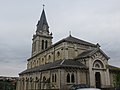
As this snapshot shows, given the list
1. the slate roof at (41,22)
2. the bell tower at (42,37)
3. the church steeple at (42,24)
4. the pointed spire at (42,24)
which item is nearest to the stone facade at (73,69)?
the bell tower at (42,37)

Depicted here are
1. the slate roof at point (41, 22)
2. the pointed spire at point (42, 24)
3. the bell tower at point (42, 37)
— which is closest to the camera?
the bell tower at point (42, 37)

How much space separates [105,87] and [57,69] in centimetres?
1160

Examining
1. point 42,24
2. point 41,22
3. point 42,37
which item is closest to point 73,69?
point 42,37

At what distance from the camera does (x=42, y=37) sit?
210ft

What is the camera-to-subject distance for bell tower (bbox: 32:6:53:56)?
63.3 metres

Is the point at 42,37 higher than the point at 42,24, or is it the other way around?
the point at 42,24

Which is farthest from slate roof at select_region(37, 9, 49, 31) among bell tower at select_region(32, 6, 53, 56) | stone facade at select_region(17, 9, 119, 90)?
stone facade at select_region(17, 9, 119, 90)

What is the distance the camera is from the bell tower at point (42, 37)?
63.3 meters

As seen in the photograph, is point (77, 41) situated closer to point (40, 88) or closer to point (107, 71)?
point (107, 71)

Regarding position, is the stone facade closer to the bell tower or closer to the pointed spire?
the bell tower

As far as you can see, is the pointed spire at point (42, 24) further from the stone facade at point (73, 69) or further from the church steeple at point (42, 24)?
the stone facade at point (73, 69)

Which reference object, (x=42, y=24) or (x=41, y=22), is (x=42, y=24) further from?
(x=41, y=22)

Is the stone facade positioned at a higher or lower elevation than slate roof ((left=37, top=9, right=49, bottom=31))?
lower

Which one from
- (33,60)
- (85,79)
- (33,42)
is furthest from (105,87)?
(33,42)
